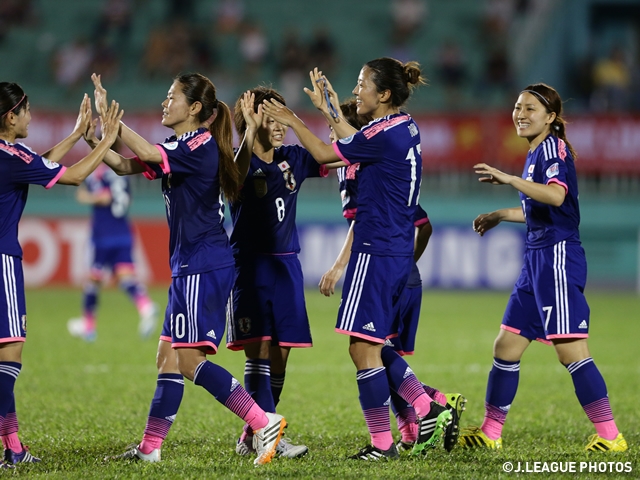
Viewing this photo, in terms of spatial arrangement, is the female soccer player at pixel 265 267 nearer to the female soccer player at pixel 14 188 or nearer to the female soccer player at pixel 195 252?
the female soccer player at pixel 195 252

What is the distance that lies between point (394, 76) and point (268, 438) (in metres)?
2.18

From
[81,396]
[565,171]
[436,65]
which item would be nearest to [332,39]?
[436,65]

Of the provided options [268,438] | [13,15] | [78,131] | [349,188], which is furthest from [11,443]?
[13,15]

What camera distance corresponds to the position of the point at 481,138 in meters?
18.4

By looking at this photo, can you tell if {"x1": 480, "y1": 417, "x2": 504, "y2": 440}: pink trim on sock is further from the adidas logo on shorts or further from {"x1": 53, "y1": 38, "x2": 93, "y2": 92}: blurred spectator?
{"x1": 53, "y1": 38, "x2": 93, "y2": 92}: blurred spectator

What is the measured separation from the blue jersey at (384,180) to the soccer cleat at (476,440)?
1.30 meters

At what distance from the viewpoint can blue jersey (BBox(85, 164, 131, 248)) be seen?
11.1m

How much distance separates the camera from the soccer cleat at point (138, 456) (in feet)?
16.5

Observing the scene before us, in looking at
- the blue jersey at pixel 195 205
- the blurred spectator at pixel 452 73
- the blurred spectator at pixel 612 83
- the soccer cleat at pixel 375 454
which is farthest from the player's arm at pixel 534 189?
the blurred spectator at pixel 452 73

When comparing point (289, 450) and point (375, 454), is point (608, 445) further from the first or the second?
point (289, 450)

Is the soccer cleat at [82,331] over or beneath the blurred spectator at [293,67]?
beneath

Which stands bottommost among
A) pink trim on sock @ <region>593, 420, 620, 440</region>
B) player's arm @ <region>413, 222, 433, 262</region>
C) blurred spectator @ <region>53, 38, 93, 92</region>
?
pink trim on sock @ <region>593, 420, 620, 440</region>

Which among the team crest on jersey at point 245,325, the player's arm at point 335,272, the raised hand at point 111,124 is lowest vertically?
the team crest on jersey at point 245,325

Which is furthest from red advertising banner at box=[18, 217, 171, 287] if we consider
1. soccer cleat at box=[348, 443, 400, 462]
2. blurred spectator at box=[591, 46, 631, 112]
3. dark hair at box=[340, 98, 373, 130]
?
soccer cleat at box=[348, 443, 400, 462]
